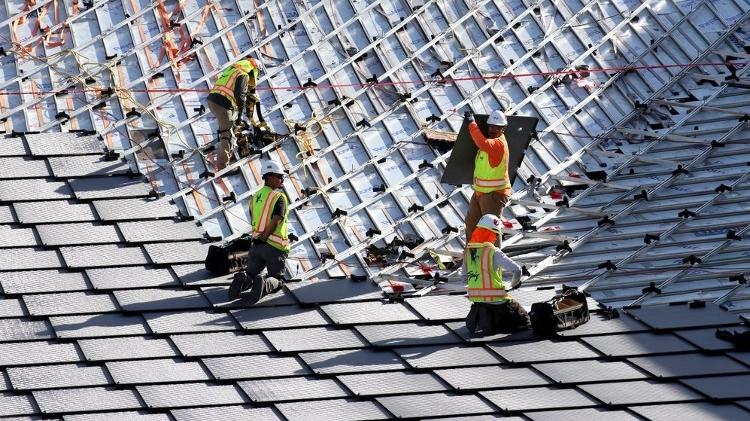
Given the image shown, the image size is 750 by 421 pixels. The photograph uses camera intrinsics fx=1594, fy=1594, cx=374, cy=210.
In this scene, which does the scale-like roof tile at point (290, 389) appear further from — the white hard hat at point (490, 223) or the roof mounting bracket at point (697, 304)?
the roof mounting bracket at point (697, 304)

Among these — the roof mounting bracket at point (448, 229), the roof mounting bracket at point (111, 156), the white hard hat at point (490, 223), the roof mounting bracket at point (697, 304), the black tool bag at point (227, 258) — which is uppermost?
the roof mounting bracket at point (111, 156)

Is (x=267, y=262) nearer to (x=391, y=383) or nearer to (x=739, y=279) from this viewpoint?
(x=391, y=383)

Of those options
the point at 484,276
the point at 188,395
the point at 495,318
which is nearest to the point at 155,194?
the point at 188,395

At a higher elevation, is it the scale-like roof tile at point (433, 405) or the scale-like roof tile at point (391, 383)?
the scale-like roof tile at point (391, 383)

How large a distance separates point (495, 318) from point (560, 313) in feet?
2.82

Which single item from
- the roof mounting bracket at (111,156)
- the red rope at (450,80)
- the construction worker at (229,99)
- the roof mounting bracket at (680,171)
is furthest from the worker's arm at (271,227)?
the roof mounting bracket at (680,171)

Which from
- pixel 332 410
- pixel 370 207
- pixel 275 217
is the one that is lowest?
pixel 332 410

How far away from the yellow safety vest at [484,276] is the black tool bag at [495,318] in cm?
18

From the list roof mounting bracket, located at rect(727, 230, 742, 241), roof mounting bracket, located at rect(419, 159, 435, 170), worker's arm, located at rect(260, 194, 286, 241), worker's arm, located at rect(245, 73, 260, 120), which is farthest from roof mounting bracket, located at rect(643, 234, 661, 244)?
worker's arm, located at rect(245, 73, 260, 120)

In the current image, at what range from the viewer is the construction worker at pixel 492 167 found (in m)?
22.5

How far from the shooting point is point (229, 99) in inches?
965

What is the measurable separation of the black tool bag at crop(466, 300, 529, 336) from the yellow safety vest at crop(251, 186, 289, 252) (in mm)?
2748

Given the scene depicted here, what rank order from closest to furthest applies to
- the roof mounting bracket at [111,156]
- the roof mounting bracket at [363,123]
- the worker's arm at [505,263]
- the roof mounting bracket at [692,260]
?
1. the worker's arm at [505,263]
2. the roof mounting bracket at [692,260]
3. the roof mounting bracket at [111,156]
4. the roof mounting bracket at [363,123]

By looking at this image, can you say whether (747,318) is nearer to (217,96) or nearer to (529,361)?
(529,361)
